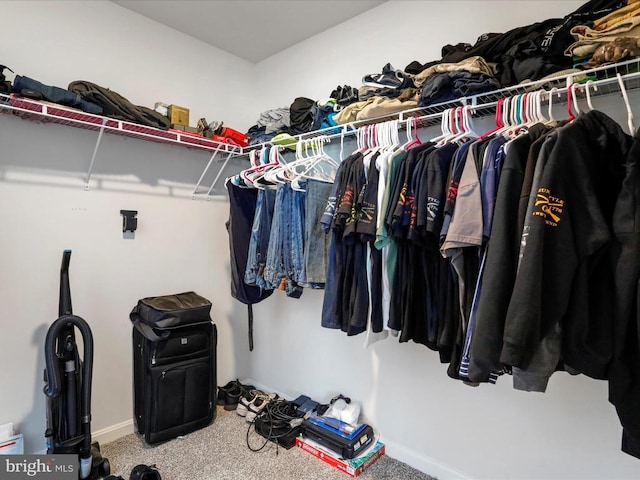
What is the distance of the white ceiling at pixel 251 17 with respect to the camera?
2.19 metres

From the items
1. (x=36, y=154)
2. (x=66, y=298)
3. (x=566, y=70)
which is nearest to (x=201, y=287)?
(x=66, y=298)

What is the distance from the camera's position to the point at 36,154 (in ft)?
6.42

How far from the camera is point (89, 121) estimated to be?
6.27 ft

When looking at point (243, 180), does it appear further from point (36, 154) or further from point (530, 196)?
point (530, 196)

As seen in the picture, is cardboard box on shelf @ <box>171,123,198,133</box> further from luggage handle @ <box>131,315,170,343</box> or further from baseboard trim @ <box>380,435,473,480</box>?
baseboard trim @ <box>380,435,473,480</box>

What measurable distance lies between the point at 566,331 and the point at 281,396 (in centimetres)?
215

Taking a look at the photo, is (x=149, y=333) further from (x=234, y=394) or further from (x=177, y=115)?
(x=177, y=115)

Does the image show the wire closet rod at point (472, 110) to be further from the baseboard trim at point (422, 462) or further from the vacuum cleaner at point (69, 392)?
the baseboard trim at point (422, 462)

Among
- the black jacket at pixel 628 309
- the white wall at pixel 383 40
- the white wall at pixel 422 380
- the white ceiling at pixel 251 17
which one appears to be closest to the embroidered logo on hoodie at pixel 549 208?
the black jacket at pixel 628 309

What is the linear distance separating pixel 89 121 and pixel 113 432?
179 centimetres

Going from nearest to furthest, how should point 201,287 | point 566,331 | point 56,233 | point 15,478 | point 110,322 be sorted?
1. point 566,331
2. point 15,478
3. point 56,233
4. point 110,322
5. point 201,287

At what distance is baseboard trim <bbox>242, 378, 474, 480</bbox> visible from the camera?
184cm

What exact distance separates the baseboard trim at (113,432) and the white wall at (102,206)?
36 mm

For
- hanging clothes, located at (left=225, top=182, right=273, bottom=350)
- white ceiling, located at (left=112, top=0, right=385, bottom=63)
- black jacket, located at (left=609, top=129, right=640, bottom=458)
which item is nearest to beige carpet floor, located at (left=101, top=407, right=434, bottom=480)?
hanging clothes, located at (left=225, top=182, right=273, bottom=350)
